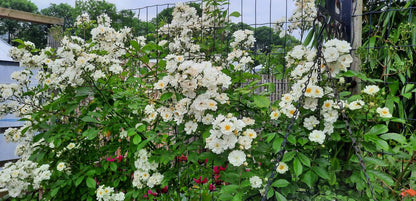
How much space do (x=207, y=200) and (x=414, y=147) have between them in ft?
3.69

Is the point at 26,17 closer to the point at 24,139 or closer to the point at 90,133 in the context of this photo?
the point at 24,139

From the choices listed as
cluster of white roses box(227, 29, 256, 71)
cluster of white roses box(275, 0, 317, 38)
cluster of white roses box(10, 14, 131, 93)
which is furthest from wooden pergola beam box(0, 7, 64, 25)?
cluster of white roses box(275, 0, 317, 38)

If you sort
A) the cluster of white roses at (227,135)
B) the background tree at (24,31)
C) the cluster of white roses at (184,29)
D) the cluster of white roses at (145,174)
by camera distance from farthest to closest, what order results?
1. the background tree at (24,31)
2. the cluster of white roses at (184,29)
3. the cluster of white roses at (145,174)
4. the cluster of white roses at (227,135)

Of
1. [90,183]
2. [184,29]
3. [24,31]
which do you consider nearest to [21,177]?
[90,183]

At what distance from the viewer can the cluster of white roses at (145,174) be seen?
1531mm

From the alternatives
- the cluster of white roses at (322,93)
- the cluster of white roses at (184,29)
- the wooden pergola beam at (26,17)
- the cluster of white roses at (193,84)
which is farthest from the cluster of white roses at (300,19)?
the wooden pergola beam at (26,17)

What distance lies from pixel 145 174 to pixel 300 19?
1471 millimetres

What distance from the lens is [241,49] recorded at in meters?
1.79

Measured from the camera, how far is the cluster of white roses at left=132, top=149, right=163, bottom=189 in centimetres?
153

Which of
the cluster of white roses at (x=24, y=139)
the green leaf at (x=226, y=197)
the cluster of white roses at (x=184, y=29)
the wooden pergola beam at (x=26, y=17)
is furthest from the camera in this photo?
the wooden pergola beam at (x=26, y=17)

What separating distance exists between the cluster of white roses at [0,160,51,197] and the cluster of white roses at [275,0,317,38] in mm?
1731

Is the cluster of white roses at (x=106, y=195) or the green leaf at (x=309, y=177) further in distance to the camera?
the cluster of white roses at (x=106, y=195)

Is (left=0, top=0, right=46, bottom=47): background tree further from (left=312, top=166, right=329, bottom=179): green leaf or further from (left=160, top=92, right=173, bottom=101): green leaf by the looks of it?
(left=312, top=166, right=329, bottom=179): green leaf

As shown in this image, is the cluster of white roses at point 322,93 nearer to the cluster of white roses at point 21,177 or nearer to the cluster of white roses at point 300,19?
the cluster of white roses at point 300,19
